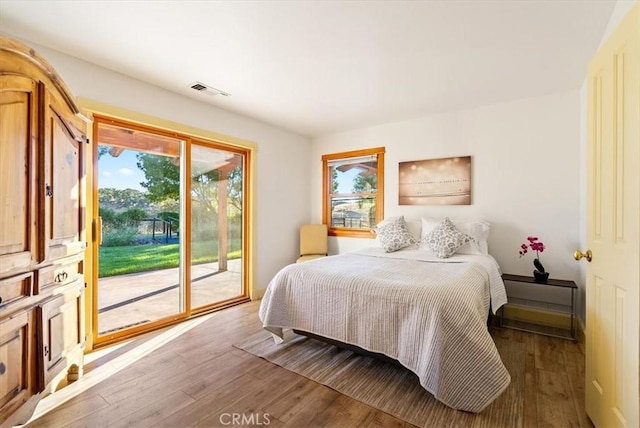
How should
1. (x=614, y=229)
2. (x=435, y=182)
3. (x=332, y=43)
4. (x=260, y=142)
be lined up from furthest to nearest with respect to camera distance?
(x=260, y=142), (x=435, y=182), (x=332, y=43), (x=614, y=229)

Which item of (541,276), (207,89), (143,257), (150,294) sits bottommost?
(150,294)

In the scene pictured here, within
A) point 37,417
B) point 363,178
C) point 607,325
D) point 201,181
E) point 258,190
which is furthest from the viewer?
point 363,178

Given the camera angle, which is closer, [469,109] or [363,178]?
[469,109]

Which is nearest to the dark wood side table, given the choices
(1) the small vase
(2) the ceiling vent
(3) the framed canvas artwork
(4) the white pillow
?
(1) the small vase

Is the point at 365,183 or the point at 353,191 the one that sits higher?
the point at 365,183

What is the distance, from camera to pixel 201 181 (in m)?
3.47

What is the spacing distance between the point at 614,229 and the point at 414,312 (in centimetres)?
109

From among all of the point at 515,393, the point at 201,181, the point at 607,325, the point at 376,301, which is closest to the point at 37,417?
the point at 376,301

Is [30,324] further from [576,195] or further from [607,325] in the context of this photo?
[576,195]

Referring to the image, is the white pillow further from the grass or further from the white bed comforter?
the grass

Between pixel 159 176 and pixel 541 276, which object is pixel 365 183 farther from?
pixel 159 176

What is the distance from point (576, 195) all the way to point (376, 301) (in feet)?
8.56

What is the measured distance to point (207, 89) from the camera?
3.00 m

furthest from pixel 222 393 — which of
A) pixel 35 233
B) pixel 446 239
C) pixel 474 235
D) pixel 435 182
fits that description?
pixel 435 182
